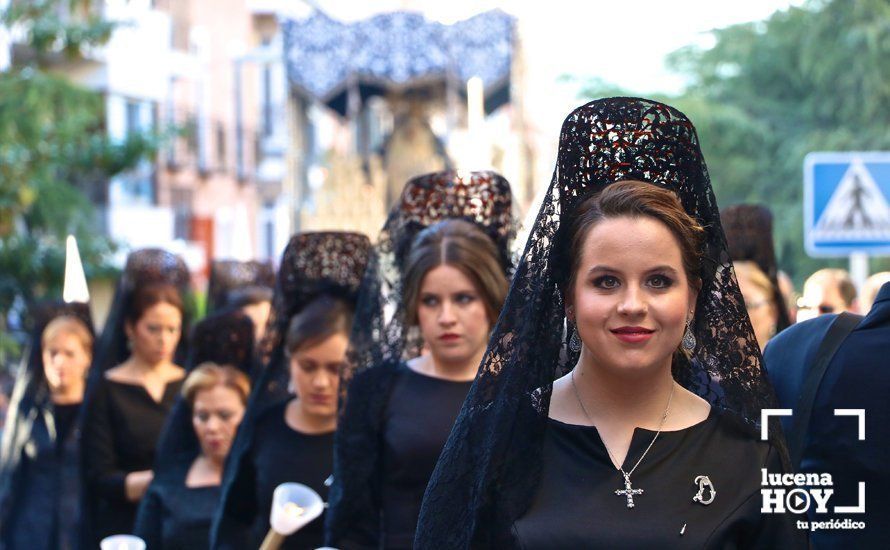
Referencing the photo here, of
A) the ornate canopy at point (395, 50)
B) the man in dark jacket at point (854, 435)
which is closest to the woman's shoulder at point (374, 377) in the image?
the man in dark jacket at point (854, 435)

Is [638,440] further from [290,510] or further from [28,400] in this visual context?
[28,400]

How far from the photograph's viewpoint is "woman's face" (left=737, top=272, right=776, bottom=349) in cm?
627

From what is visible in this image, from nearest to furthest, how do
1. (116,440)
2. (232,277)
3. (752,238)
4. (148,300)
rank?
(752,238) < (116,440) < (148,300) < (232,277)

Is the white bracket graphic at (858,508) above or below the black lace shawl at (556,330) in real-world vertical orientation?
below

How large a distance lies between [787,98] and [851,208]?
11.9 m

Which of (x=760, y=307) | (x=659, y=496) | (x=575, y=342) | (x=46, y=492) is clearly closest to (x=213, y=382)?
(x=760, y=307)

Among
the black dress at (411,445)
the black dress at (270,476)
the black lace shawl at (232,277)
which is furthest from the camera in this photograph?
the black lace shawl at (232,277)

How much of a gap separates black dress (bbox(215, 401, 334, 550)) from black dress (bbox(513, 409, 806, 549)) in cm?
241

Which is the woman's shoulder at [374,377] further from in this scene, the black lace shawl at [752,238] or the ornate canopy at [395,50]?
the ornate canopy at [395,50]

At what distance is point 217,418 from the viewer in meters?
6.57

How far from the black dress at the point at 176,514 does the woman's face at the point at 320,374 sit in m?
0.78

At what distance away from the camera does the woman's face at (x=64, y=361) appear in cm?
858

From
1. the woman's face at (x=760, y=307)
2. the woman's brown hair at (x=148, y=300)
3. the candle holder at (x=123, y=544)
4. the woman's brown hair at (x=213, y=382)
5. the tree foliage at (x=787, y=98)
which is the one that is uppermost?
the tree foliage at (x=787, y=98)

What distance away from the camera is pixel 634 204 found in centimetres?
328
